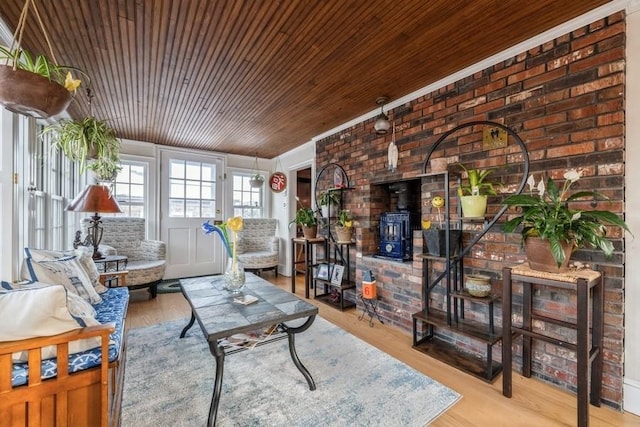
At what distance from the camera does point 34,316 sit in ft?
3.53

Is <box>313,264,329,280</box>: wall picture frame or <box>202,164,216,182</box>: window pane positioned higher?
<box>202,164,216,182</box>: window pane

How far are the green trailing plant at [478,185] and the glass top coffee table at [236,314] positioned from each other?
4.60 ft

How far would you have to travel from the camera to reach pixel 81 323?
1195 mm

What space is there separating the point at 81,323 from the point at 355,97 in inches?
104

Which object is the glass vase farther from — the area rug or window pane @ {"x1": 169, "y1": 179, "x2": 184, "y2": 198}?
window pane @ {"x1": 169, "y1": 179, "x2": 184, "y2": 198}

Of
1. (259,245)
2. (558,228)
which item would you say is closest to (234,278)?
(558,228)

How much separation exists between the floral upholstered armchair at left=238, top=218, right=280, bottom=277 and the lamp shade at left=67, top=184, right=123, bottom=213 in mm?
2041

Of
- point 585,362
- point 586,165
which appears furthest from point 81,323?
point 586,165

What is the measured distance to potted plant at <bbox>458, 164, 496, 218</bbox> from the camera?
1975mm

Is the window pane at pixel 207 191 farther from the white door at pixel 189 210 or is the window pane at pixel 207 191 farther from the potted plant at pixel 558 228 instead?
the potted plant at pixel 558 228

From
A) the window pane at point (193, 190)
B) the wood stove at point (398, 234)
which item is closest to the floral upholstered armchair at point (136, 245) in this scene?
the window pane at point (193, 190)

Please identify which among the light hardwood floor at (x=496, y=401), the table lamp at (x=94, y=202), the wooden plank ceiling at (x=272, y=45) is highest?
the wooden plank ceiling at (x=272, y=45)

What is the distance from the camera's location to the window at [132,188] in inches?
169

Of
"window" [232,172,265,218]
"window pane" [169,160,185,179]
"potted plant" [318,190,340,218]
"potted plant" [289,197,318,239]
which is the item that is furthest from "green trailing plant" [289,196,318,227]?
"window pane" [169,160,185,179]
